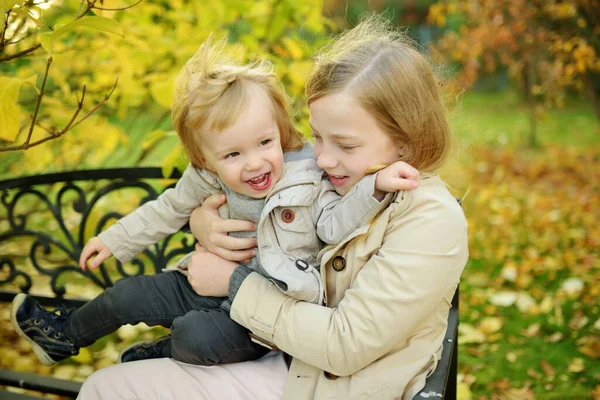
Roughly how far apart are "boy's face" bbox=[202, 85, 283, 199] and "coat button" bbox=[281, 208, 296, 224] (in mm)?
140

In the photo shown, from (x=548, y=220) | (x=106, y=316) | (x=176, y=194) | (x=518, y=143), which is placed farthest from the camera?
(x=518, y=143)

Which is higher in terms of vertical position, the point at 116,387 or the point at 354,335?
the point at 354,335

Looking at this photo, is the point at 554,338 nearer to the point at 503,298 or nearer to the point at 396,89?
the point at 503,298

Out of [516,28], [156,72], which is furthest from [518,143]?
[156,72]

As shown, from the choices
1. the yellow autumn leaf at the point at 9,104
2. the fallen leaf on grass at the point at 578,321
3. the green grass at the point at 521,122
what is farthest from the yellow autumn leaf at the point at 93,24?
the green grass at the point at 521,122

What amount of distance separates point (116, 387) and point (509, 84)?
782 centimetres

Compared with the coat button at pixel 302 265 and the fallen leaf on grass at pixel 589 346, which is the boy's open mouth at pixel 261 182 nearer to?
the coat button at pixel 302 265

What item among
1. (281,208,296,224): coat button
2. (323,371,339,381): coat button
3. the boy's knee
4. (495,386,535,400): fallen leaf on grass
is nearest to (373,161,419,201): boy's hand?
(281,208,296,224): coat button

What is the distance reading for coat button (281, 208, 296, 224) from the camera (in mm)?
1725

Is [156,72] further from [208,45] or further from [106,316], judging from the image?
[106,316]

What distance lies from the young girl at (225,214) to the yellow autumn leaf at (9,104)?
17.1 inches

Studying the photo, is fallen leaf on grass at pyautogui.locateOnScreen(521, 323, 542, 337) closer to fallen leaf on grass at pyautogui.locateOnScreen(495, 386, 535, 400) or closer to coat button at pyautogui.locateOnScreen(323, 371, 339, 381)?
fallen leaf on grass at pyautogui.locateOnScreen(495, 386, 535, 400)

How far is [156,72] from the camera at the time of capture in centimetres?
311

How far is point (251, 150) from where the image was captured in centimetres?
181
